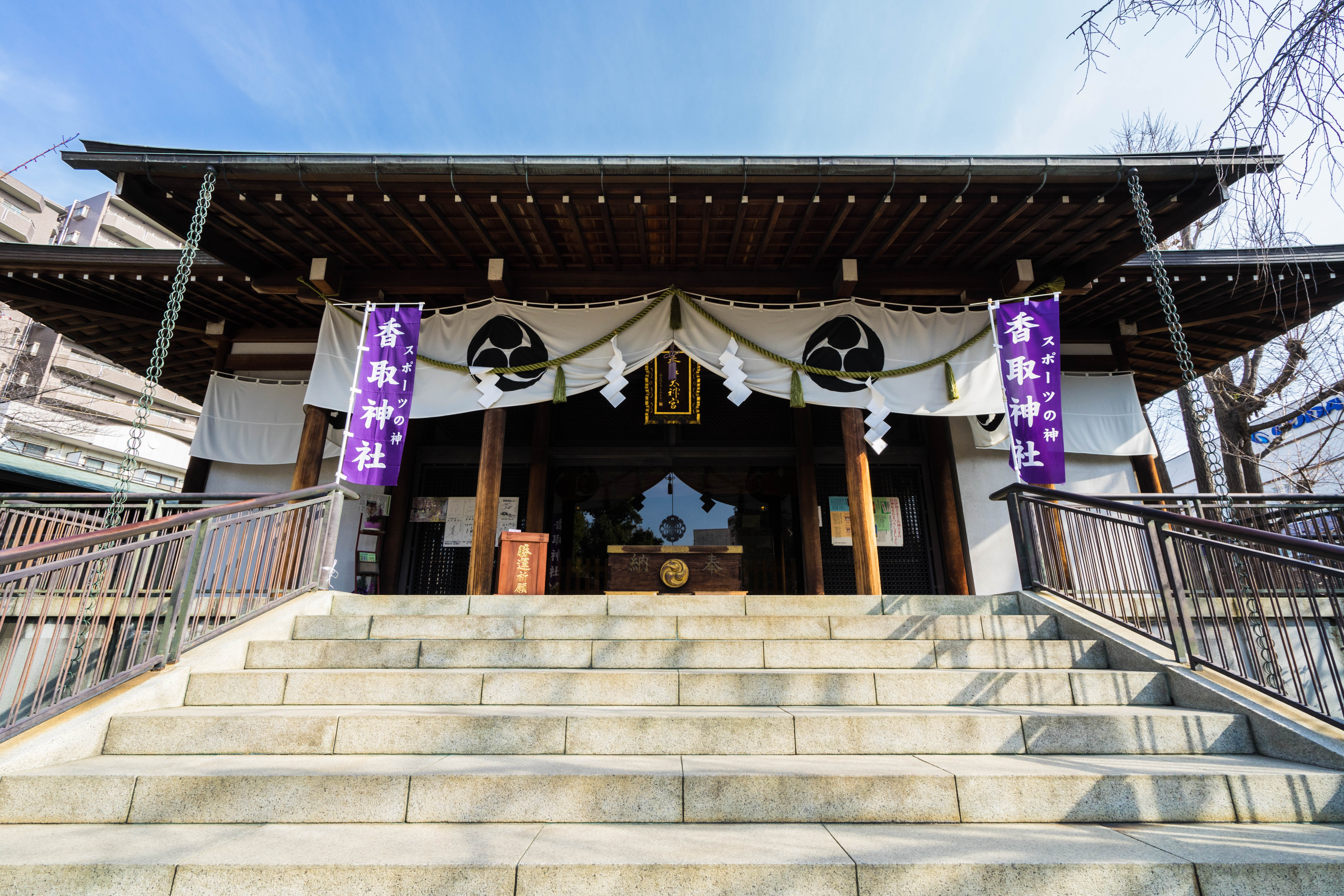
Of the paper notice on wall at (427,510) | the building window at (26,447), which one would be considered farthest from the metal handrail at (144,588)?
the building window at (26,447)

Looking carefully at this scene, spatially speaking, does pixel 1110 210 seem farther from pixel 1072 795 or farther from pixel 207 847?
pixel 207 847

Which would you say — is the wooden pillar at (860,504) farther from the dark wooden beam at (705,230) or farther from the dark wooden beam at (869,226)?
the dark wooden beam at (705,230)

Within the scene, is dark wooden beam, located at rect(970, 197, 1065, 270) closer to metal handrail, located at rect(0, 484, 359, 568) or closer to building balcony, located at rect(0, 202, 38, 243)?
metal handrail, located at rect(0, 484, 359, 568)

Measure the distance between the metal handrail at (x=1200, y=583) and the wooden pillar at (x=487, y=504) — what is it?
5705 millimetres

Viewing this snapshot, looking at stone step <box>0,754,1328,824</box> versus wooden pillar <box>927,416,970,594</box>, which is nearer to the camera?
stone step <box>0,754,1328,824</box>

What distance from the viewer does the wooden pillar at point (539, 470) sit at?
924 cm

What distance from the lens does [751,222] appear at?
7.16 metres

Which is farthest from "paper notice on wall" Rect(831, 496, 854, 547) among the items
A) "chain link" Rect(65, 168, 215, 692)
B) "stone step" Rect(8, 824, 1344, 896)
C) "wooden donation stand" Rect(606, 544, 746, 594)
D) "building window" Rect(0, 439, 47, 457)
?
"building window" Rect(0, 439, 47, 457)

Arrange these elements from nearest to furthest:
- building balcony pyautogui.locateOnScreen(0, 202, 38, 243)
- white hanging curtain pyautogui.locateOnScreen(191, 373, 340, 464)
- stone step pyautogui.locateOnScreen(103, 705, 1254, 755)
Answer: stone step pyautogui.locateOnScreen(103, 705, 1254, 755)
white hanging curtain pyautogui.locateOnScreen(191, 373, 340, 464)
building balcony pyautogui.locateOnScreen(0, 202, 38, 243)

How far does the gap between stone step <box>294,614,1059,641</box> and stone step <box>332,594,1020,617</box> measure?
1.07 feet

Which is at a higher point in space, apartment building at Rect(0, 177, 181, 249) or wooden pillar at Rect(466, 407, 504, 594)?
apartment building at Rect(0, 177, 181, 249)

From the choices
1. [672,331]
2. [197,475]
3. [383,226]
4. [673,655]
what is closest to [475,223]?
[383,226]

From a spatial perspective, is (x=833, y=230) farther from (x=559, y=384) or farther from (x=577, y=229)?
(x=559, y=384)

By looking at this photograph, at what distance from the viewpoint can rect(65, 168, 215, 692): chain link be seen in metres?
5.86
